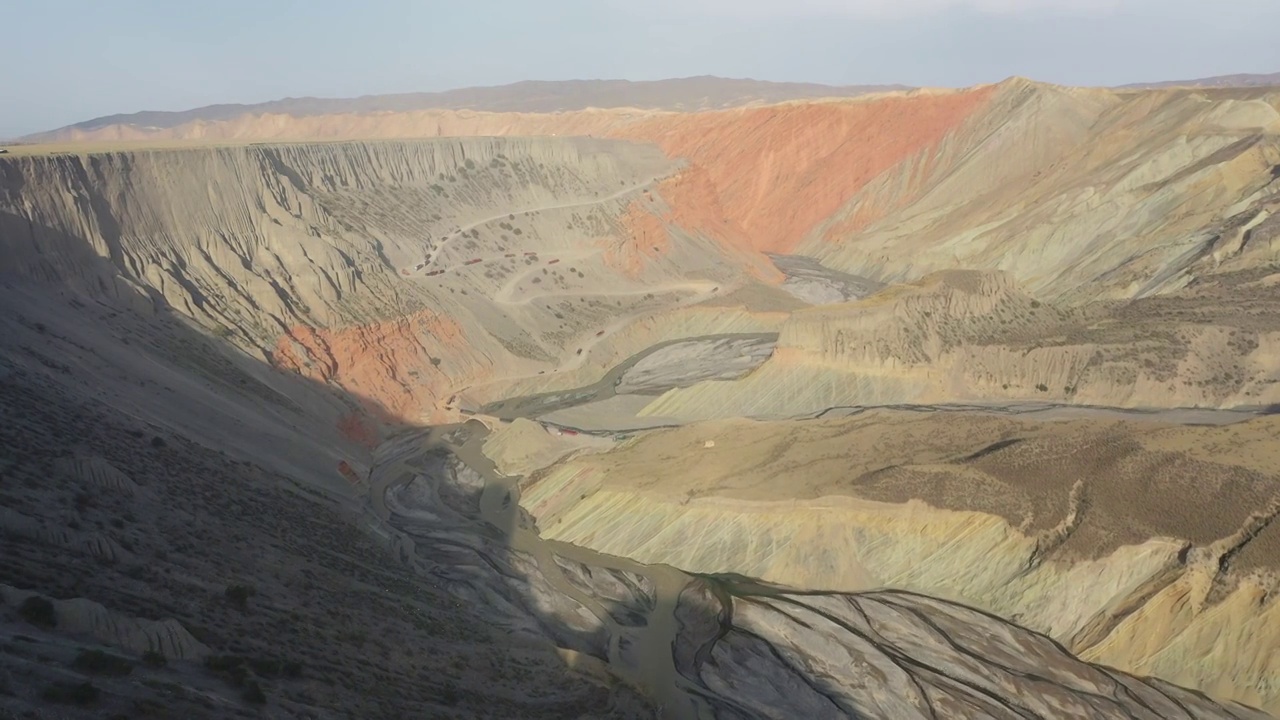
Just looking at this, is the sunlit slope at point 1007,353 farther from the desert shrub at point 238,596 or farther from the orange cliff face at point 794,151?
the orange cliff face at point 794,151

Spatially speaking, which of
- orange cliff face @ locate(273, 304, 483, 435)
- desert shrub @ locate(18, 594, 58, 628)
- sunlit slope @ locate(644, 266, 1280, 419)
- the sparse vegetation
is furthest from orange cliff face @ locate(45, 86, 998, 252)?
desert shrub @ locate(18, 594, 58, 628)

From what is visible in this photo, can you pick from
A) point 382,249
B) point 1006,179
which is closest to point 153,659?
point 382,249

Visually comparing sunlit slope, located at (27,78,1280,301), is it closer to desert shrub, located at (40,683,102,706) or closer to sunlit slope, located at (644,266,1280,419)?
sunlit slope, located at (644,266,1280,419)

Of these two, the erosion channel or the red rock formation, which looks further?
the red rock formation

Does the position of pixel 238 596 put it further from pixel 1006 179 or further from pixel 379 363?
pixel 1006 179

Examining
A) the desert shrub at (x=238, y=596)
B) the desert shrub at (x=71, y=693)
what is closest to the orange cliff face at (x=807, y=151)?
the desert shrub at (x=238, y=596)
